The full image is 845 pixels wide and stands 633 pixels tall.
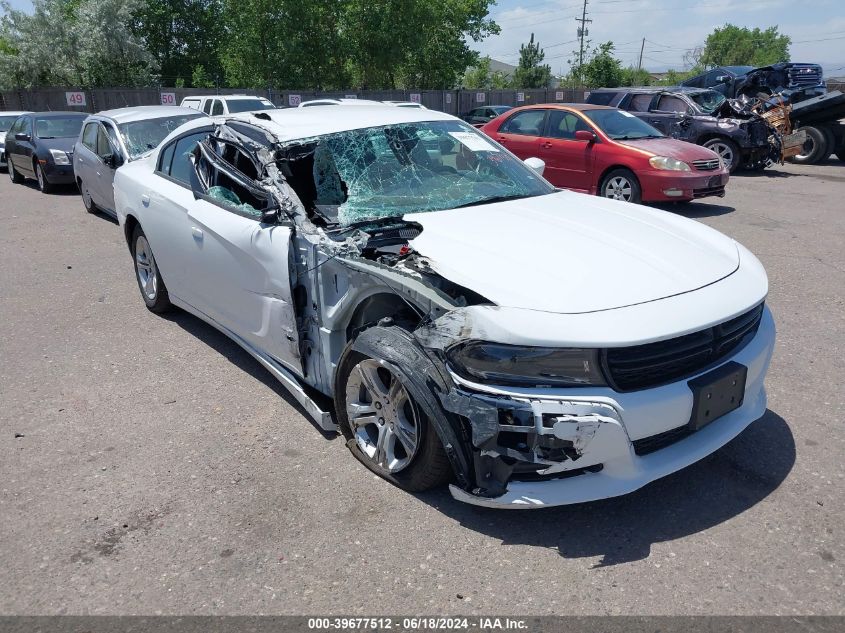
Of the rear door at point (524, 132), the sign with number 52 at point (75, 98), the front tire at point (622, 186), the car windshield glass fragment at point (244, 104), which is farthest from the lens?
the sign with number 52 at point (75, 98)

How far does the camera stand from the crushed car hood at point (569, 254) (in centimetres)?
282

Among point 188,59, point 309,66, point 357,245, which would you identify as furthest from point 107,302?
point 188,59

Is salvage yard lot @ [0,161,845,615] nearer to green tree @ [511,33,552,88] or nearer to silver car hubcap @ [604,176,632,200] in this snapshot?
silver car hubcap @ [604,176,632,200]

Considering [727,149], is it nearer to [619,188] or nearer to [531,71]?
[619,188]

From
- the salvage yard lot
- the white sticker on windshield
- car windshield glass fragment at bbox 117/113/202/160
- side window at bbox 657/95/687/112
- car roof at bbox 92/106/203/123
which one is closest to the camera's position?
the salvage yard lot

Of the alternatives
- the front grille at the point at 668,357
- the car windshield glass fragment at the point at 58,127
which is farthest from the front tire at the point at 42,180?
the front grille at the point at 668,357

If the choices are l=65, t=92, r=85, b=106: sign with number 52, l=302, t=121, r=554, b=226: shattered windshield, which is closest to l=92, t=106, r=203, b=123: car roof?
l=302, t=121, r=554, b=226: shattered windshield

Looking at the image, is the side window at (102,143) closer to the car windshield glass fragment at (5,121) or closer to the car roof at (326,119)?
the car roof at (326,119)

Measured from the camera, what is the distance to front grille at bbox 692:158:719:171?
32.9ft

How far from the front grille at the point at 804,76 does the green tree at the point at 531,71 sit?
49000mm

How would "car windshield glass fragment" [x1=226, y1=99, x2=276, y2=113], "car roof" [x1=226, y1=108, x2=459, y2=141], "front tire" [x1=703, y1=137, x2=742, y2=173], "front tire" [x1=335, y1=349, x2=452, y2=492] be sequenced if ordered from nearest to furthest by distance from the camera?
"front tire" [x1=335, y1=349, x2=452, y2=492] < "car roof" [x1=226, y1=108, x2=459, y2=141] < "front tire" [x1=703, y1=137, x2=742, y2=173] < "car windshield glass fragment" [x1=226, y1=99, x2=276, y2=113]

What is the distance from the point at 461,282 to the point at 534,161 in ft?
8.26

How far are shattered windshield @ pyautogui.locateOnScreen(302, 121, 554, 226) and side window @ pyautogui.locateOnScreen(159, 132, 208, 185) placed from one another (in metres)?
1.43

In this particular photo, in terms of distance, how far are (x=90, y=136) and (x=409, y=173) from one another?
8004 mm
